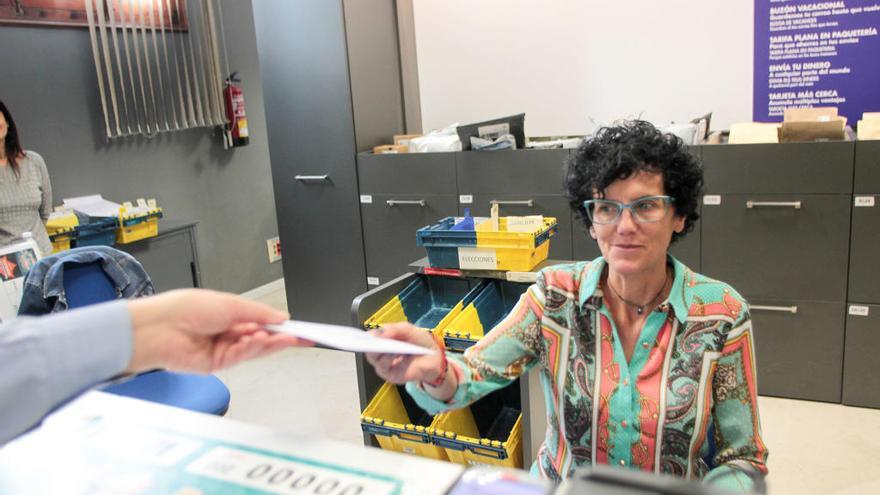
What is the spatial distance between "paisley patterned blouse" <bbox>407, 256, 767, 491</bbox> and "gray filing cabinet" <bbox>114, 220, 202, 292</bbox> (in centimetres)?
310

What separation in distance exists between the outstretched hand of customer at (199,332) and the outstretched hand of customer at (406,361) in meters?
0.24

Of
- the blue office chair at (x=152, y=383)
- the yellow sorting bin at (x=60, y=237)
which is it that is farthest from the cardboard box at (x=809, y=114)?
the yellow sorting bin at (x=60, y=237)

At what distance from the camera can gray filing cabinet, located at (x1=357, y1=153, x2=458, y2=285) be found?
11.8ft

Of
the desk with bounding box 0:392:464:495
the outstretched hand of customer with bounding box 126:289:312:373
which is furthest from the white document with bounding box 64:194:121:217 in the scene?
the outstretched hand of customer with bounding box 126:289:312:373

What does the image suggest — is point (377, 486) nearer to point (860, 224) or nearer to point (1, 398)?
point (1, 398)

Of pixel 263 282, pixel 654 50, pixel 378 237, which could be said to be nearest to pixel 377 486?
pixel 378 237

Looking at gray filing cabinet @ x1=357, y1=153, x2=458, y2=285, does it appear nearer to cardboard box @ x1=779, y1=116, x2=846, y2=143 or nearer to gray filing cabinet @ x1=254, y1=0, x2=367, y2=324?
gray filing cabinet @ x1=254, y1=0, x2=367, y2=324

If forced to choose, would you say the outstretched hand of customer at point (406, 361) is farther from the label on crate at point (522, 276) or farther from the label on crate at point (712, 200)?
the label on crate at point (712, 200)

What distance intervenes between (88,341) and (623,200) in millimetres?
1016

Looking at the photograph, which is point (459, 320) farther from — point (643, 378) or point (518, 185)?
point (518, 185)

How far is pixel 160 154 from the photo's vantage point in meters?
4.65

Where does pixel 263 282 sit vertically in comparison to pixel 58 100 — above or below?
below

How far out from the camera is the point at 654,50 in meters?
3.68

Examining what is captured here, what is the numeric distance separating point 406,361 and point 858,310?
2559 millimetres
